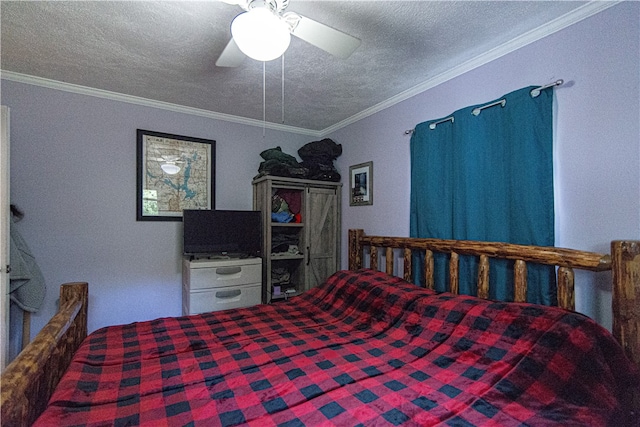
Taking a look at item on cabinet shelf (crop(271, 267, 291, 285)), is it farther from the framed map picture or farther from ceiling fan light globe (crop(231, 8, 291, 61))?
ceiling fan light globe (crop(231, 8, 291, 61))

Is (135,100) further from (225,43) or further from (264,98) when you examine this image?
(225,43)

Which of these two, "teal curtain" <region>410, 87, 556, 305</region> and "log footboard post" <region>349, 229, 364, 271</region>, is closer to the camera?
"teal curtain" <region>410, 87, 556, 305</region>

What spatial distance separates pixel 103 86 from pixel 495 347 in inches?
127

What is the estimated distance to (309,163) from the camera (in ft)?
10.2

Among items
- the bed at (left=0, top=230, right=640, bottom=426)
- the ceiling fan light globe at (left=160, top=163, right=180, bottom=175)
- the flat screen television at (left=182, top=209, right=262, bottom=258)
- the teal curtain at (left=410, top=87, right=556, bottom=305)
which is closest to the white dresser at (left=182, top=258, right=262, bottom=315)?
the flat screen television at (left=182, top=209, right=262, bottom=258)

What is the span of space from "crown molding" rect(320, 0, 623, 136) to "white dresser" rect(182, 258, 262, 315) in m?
1.97

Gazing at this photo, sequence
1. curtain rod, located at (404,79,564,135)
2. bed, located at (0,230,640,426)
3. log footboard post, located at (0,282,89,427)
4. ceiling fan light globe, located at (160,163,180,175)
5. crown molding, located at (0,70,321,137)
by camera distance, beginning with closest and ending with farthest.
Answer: log footboard post, located at (0,282,89,427), bed, located at (0,230,640,426), curtain rod, located at (404,79,564,135), crown molding, located at (0,70,321,137), ceiling fan light globe, located at (160,163,180,175)

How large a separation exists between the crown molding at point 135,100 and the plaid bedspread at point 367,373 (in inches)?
78.4

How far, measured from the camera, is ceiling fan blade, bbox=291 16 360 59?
1188mm

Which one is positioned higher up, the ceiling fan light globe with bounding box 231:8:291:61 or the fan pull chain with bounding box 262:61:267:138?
the fan pull chain with bounding box 262:61:267:138

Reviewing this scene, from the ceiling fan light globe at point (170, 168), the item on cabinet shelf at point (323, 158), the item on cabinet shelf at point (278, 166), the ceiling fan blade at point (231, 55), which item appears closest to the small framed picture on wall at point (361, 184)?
the item on cabinet shelf at point (323, 158)

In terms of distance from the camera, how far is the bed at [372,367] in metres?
0.91

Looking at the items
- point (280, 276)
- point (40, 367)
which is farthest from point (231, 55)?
point (280, 276)

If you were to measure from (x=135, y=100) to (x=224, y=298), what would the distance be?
196 cm
